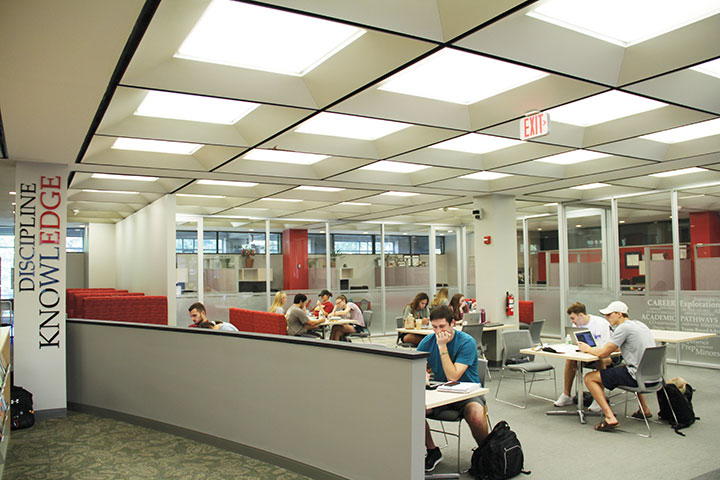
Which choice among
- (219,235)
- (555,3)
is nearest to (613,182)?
(555,3)

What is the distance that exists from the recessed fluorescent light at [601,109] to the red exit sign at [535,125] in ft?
0.81

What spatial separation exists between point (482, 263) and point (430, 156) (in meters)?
3.68

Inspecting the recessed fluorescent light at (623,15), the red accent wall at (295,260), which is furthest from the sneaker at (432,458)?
the red accent wall at (295,260)

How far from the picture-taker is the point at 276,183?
338 inches

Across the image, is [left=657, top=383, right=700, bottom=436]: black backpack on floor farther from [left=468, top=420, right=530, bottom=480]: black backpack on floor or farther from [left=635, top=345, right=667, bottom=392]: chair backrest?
[left=468, top=420, right=530, bottom=480]: black backpack on floor

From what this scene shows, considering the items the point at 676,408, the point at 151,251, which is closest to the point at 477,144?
the point at 676,408

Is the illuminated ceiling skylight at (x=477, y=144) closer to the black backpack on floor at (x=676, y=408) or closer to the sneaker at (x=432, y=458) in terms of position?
the black backpack on floor at (x=676, y=408)

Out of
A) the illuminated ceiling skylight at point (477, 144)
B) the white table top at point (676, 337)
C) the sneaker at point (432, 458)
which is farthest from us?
the white table top at point (676, 337)

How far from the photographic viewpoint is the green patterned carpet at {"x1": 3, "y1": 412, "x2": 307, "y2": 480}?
468cm

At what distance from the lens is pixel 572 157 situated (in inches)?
311

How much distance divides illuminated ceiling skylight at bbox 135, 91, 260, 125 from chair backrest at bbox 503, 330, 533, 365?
4.42 meters

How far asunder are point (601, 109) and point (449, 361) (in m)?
3.23

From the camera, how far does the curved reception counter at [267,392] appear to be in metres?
3.90

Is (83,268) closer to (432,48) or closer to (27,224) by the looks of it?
(27,224)
